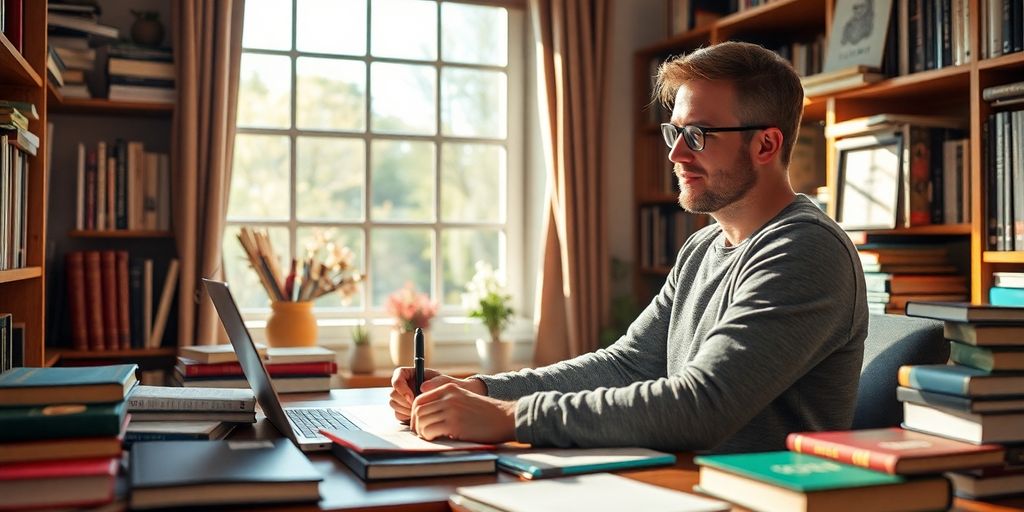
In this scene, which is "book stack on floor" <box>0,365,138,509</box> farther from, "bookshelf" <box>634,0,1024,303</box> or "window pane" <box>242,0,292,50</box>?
"window pane" <box>242,0,292,50</box>

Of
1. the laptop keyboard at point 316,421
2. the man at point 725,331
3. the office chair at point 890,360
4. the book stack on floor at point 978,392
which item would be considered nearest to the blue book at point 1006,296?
the office chair at point 890,360

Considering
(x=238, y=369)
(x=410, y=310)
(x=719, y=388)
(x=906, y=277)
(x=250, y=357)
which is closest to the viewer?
(x=719, y=388)

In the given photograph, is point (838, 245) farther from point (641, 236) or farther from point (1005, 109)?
point (641, 236)

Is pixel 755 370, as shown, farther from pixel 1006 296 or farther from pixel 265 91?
pixel 265 91

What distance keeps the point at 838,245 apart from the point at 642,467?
0.50m

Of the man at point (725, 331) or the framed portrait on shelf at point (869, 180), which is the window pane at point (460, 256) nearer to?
the framed portrait on shelf at point (869, 180)

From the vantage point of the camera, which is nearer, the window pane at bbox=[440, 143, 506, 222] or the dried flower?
the dried flower

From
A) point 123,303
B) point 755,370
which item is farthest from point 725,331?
point 123,303

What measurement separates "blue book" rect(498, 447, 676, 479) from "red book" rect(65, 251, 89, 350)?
7.03ft

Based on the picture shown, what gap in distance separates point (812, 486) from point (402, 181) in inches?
119

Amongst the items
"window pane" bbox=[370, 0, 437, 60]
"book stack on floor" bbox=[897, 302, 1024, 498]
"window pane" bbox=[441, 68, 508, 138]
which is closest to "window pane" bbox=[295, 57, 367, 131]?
"window pane" bbox=[370, 0, 437, 60]

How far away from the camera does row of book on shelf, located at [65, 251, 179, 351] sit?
3.03 meters

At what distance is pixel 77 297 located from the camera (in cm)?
303

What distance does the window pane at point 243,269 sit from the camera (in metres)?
3.57
